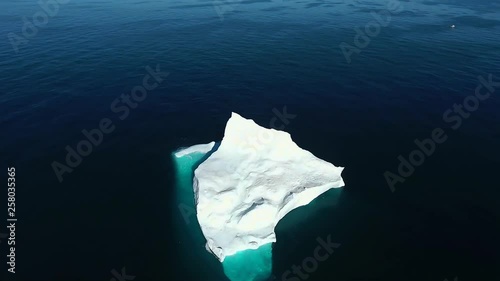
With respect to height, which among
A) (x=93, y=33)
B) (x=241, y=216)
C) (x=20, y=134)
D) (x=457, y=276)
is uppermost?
(x=93, y=33)

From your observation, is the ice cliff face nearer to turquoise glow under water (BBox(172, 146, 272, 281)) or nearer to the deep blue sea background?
turquoise glow under water (BBox(172, 146, 272, 281))

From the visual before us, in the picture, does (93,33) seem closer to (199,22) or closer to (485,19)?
(199,22)

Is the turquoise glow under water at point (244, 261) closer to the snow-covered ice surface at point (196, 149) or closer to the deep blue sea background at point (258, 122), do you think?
the deep blue sea background at point (258, 122)

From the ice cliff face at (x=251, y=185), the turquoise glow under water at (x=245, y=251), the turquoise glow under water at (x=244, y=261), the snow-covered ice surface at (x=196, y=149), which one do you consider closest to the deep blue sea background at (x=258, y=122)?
the turquoise glow under water at (x=245, y=251)

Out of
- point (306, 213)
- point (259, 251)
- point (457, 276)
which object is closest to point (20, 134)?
point (259, 251)

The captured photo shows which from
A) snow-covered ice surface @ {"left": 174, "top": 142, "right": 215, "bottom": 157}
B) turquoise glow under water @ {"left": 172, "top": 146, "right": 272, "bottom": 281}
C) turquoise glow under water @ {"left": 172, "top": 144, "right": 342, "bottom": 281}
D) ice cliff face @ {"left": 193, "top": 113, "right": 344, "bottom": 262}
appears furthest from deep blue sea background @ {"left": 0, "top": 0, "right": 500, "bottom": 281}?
ice cliff face @ {"left": 193, "top": 113, "right": 344, "bottom": 262}
